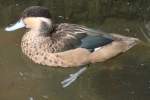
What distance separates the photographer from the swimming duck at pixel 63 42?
22.3 feet

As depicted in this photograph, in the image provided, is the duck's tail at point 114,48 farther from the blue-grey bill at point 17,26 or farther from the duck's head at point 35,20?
the blue-grey bill at point 17,26

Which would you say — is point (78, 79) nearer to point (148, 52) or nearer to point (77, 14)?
point (148, 52)

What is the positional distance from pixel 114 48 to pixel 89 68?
418 millimetres

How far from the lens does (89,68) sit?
22.2 feet

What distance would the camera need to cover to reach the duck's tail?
22.6 ft

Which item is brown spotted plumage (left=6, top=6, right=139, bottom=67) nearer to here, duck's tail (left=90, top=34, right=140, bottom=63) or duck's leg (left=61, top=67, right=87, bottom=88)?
duck's tail (left=90, top=34, right=140, bottom=63)

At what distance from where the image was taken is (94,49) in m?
6.88

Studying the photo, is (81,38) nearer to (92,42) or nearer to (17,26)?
(92,42)

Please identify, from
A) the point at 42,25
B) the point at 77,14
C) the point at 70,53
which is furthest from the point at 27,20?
the point at 77,14

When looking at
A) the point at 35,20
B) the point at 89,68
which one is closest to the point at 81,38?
the point at 89,68

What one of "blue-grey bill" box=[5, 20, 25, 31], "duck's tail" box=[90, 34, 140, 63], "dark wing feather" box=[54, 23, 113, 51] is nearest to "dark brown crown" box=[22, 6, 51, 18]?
"blue-grey bill" box=[5, 20, 25, 31]

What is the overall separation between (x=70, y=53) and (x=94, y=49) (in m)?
0.30

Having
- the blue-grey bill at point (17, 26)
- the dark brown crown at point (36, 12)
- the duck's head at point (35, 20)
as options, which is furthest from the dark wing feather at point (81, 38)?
the blue-grey bill at point (17, 26)

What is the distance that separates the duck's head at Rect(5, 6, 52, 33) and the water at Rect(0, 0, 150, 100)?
1.10 feet
